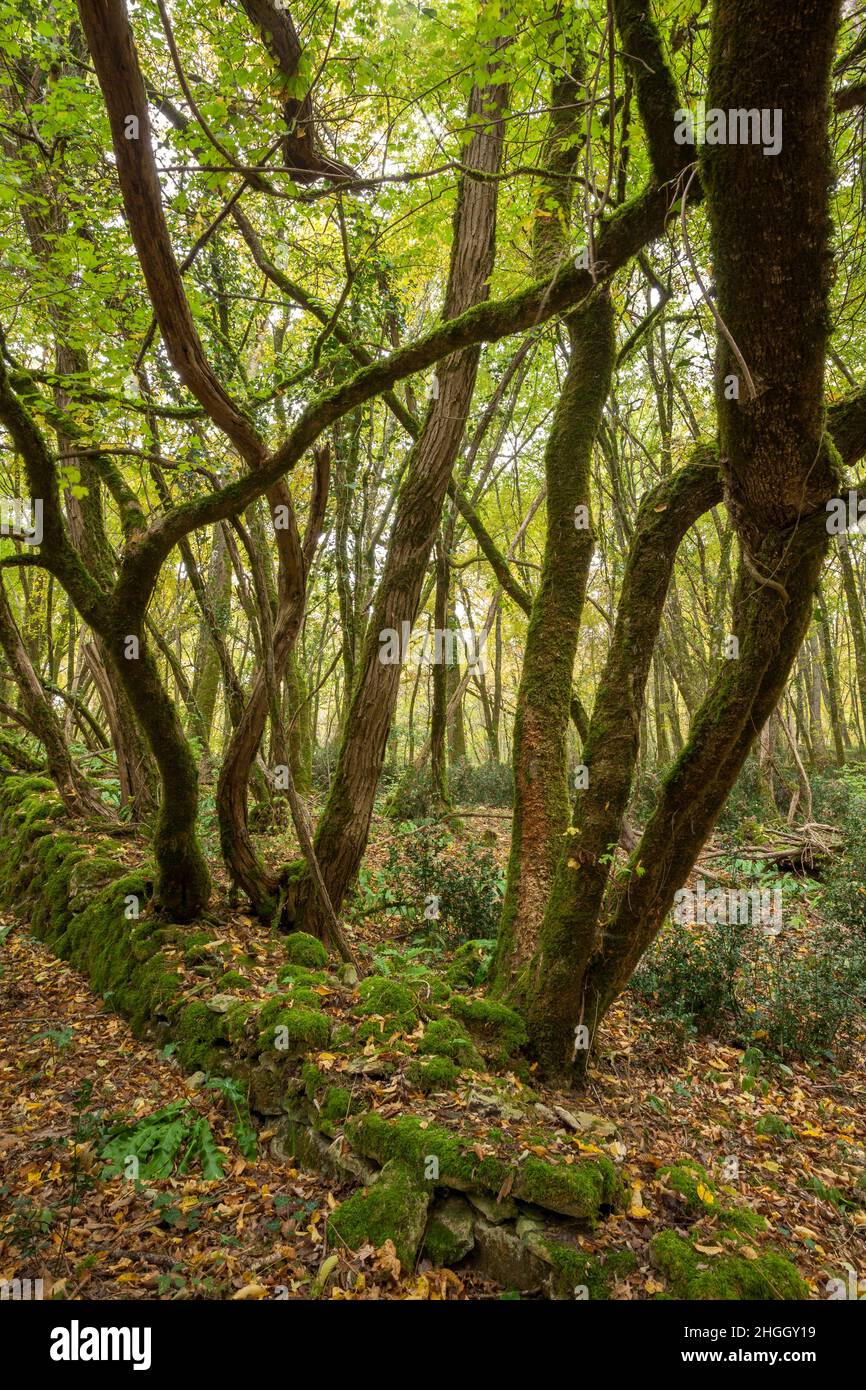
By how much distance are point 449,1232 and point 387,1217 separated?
0.27m

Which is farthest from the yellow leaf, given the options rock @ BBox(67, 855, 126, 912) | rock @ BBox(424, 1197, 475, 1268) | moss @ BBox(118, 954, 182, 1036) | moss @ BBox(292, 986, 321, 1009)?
rock @ BBox(67, 855, 126, 912)

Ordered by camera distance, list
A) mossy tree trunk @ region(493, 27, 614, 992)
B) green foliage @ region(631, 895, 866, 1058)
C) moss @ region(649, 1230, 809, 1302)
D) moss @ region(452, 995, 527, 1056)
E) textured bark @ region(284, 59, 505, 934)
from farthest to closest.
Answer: textured bark @ region(284, 59, 505, 934) → green foliage @ region(631, 895, 866, 1058) → mossy tree trunk @ region(493, 27, 614, 992) → moss @ region(452, 995, 527, 1056) → moss @ region(649, 1230, 809, 1302)

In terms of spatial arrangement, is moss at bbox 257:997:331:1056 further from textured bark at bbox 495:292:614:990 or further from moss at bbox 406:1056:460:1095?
textured bark at bbox 495:292:614:990

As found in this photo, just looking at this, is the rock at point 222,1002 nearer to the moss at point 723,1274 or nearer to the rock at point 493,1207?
the rock at point 493,1207

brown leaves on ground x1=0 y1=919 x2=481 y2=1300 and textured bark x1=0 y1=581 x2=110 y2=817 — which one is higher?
textured bark x1=0 y1=581 x2=110 y2=817

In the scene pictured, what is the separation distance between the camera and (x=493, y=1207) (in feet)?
9.20

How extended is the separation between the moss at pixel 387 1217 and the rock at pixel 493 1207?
219mm

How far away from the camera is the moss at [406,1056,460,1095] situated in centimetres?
345

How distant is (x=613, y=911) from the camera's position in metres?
4.07

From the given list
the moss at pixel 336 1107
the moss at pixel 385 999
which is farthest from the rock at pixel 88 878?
the moss at pixel 336 1107

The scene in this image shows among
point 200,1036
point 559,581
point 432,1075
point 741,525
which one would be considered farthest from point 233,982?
point 741,525

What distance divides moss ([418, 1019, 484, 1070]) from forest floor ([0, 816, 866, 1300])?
109 millimetres

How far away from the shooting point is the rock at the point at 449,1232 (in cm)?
270
